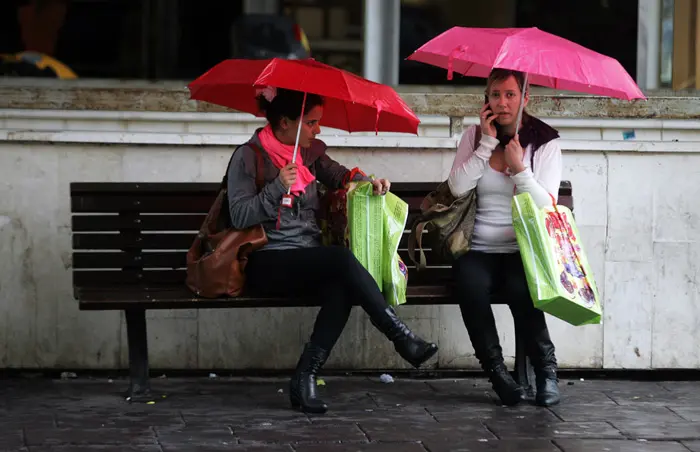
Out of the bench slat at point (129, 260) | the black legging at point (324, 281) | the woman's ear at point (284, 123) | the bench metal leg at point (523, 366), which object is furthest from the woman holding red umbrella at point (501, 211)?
the bench slat at point (129, 260)

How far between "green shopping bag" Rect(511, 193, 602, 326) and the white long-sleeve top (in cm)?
19

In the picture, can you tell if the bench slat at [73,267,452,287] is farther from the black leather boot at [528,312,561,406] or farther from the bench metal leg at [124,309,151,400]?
the black leather boot at [528,312,561,406]

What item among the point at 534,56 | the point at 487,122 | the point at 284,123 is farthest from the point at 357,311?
the point at 534,56

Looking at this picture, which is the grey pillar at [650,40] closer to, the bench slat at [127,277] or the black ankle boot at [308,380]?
the black ankle boot at [308,380]

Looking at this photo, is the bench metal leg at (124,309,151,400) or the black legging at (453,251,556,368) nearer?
the black legging at (453,251,556,368)

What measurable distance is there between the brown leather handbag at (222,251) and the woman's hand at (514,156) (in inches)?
42.2

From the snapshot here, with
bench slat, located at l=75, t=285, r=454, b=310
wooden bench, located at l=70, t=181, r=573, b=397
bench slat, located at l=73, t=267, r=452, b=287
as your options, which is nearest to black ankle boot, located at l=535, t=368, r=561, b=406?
wooden bench, located at l=70, t=181, r=573, b=397

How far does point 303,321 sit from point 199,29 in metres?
1.68

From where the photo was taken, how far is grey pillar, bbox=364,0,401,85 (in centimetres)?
714

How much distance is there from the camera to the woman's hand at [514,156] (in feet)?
19.1

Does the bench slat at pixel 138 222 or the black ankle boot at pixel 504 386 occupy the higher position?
the bench slat at pixel 138 222

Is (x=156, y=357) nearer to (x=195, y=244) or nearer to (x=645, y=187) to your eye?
(x=195, y=244)

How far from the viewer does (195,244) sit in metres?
5.92

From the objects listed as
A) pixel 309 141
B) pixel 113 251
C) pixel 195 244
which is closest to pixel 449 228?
pixel 309 141
